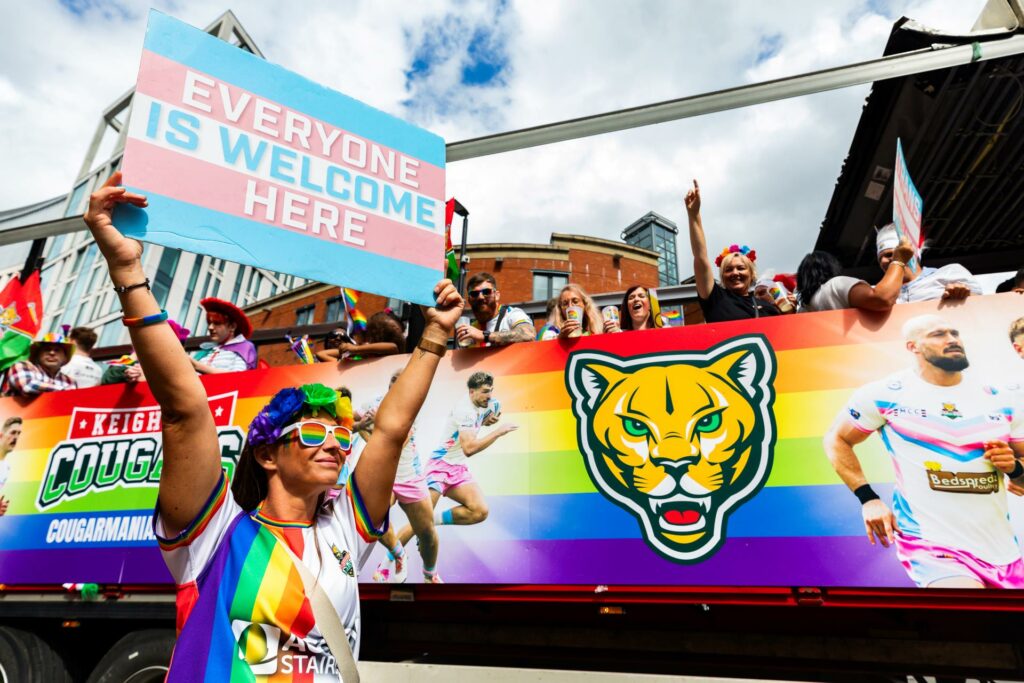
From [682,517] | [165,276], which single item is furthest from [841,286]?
[165,276]

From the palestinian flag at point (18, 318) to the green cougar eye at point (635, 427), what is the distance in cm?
513

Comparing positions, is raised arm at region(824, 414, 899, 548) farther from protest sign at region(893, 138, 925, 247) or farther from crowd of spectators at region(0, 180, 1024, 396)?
protest sign at region(893, 138, 925, 247)

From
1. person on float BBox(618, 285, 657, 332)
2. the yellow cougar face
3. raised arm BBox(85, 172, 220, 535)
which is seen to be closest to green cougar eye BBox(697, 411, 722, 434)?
the yellow cougar face

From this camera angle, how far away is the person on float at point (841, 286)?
3002mm

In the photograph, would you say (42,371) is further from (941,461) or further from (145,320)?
(941,461)

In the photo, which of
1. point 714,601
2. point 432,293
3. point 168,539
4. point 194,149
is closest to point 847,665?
point 714,601

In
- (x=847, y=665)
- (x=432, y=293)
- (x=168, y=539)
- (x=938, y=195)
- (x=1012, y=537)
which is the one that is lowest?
(x=847, y=665)

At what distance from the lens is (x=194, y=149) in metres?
2.12

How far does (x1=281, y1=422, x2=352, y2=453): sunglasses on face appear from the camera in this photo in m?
1.82

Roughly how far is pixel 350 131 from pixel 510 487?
6.55 ft

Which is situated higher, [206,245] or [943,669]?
[206,245]

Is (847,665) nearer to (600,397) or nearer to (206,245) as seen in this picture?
(600,397)

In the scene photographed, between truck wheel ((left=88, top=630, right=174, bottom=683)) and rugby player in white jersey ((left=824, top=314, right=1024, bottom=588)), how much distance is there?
4.00 meters

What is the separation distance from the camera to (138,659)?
12.2 ft
